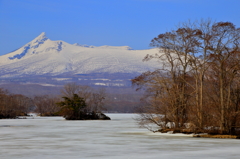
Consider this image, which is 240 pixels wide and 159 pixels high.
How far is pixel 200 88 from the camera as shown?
31297 millimetres

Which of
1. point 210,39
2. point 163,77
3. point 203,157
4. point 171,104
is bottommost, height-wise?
point 203,157

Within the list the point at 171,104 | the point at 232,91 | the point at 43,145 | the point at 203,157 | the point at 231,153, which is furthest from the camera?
the point at 171,104

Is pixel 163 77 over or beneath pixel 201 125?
over

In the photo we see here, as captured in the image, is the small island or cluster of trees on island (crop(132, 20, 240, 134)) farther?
the small island

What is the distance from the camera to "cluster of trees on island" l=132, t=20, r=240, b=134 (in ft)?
95.0

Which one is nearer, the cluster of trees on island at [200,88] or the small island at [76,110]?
the cluster of trees on island at [200,88]

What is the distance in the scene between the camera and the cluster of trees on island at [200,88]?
28953mm

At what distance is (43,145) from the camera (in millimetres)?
23109

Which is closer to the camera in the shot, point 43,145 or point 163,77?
point 43,145

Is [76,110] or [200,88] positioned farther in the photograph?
[76,110]

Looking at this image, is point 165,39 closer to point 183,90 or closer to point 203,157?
point 183,90

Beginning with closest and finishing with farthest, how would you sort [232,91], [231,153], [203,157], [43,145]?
1. [203,157]
2. [231,153]
3. [43,145]
4. [232,91]

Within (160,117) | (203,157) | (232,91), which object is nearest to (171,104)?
(160,117)

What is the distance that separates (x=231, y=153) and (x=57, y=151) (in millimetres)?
7636
